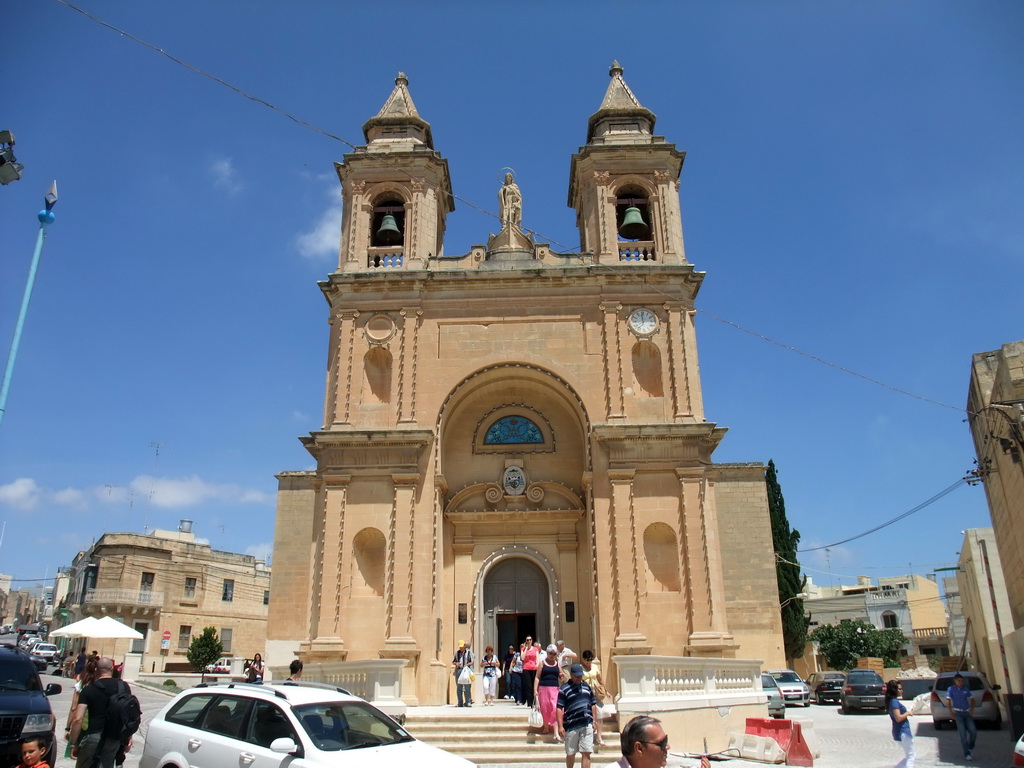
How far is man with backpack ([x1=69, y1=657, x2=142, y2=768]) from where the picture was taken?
802 centimetres

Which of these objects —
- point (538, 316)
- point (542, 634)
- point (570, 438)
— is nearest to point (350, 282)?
point (538, 316)

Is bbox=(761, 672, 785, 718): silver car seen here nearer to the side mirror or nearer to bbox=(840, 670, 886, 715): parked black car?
bbox=(840, 670, 886, 715): parked black car

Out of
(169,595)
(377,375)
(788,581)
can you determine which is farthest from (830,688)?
(169,595)

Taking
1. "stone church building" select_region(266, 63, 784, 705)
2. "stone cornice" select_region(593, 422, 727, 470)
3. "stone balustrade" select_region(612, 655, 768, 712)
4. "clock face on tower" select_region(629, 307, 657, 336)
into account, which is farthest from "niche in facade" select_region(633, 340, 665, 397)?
"stone balustrade" select_region(612, 655, 768, 712)

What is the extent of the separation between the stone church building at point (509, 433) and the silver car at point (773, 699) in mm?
4655

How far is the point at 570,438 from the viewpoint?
66.8 feet

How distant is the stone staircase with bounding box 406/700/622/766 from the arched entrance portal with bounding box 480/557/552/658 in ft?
13.2

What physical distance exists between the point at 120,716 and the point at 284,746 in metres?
2.83

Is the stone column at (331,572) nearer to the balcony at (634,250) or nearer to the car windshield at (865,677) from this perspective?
the balcony at (634,250)

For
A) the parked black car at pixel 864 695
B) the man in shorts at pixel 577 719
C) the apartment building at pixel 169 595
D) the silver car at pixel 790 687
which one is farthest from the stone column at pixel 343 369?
the apartment building at pixel 169 595

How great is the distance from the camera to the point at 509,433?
67.2 feet

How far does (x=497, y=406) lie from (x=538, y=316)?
271 centimetres

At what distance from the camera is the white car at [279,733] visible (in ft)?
21.5

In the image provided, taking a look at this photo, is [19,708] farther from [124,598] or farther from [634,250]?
[124,598]
